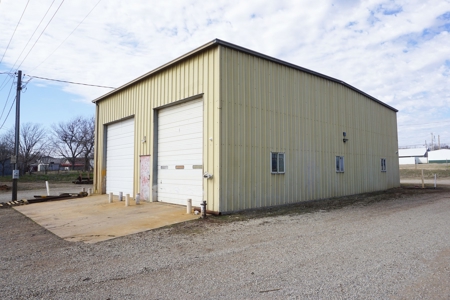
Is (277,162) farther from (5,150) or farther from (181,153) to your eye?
(5,150)

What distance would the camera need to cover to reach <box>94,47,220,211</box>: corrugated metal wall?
1069 cm

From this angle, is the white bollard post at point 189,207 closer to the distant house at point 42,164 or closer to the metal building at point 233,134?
the metal building at point 233,134

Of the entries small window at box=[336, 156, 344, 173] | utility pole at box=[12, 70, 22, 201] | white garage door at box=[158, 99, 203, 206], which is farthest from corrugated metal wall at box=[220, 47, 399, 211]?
utility pole at box=[12, 70, 22, 201]

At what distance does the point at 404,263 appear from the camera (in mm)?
5164

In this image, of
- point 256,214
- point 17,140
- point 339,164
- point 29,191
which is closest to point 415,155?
point 339,164

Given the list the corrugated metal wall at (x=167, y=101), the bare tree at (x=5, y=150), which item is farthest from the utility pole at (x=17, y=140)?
the bare tree at (x=5, y=150)

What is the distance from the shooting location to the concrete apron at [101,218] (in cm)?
855

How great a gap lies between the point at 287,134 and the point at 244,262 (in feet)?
27.0

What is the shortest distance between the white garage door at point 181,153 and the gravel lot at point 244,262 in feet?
10.0

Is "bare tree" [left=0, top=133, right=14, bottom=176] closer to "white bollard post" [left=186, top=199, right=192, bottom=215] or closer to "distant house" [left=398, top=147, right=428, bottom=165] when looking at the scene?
"white bollard post" [left=186, top=199, right=192, bottom=215]

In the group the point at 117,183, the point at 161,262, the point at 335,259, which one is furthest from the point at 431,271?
the point at 117,183

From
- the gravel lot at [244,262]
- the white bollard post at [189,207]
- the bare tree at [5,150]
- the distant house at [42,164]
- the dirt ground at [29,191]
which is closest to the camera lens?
the gravel lot at [244,262]

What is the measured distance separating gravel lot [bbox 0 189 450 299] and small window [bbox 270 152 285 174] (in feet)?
11.3

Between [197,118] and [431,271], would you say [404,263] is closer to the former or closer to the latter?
[431,271]
